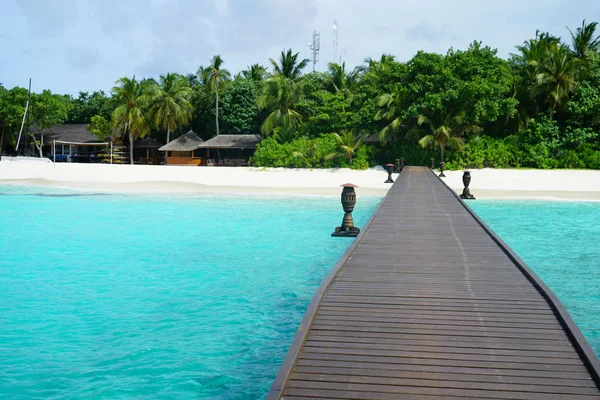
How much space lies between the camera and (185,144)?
42000 millimetres

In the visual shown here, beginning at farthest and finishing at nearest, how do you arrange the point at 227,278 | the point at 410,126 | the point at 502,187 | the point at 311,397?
the point at 410,126
the point at 502,187
the point at 227,278
the point at 311,397

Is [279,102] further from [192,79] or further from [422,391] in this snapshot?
[422,391]

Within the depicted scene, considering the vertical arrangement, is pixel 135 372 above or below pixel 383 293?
below

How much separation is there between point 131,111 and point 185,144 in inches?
195

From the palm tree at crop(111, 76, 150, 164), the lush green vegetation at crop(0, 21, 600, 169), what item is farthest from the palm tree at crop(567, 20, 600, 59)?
the palm tree at crop(111, 76, 150, 164)

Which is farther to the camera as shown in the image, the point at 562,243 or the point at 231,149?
the point at 231,149

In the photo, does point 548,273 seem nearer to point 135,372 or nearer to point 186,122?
point 135,372

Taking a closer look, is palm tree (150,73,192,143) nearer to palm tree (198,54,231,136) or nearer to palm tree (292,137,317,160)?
palm tree (198,54,231,136)

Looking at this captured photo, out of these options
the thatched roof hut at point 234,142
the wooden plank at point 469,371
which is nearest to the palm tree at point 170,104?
the thatched roof hut at point 234,142

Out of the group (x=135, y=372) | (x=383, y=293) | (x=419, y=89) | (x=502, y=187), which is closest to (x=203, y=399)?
(x=135, y=372)

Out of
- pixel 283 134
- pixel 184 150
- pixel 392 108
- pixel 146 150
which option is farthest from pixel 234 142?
pixel 392 108

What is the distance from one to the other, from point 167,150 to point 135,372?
38488mm

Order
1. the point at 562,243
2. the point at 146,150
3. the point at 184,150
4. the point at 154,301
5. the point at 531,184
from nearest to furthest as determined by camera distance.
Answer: the point at 154,301, the point at 562,243, the point at 531,184, the point at 184,150, the point at 146,150

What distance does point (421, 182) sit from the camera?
20.4 meters
